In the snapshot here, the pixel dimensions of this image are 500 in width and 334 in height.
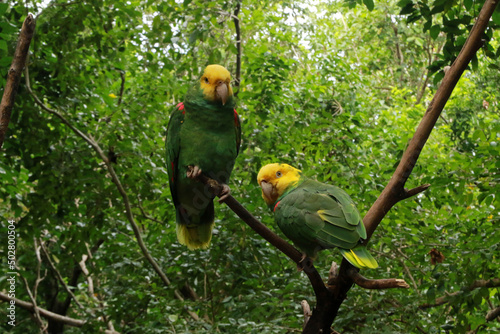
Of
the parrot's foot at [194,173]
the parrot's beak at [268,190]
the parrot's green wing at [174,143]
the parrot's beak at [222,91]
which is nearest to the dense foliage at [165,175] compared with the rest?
the parrot's beak at [268,190]

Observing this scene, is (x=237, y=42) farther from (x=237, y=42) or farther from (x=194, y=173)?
(x=194, y=173)

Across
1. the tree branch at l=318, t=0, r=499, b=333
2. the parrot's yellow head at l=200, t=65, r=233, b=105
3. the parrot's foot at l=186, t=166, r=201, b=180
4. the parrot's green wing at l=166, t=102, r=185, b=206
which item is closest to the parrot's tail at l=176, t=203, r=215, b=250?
the parrot's green wing at l=166, t=102, r=185, b=206

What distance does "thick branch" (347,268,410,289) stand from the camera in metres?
1.40

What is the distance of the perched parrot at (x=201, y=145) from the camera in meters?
2.06

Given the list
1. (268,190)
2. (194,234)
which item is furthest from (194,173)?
(194,234)

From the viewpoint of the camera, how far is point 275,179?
217cm

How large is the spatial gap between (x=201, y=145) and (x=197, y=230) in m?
0.55

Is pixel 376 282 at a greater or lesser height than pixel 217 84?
lesser

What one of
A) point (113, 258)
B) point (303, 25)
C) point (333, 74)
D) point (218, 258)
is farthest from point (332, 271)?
point (303, 25)

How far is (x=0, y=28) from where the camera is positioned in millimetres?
2588

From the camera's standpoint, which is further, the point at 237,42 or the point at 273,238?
the point at 237,42

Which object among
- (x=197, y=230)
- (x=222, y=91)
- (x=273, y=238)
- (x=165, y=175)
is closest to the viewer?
(x=273, y=238)

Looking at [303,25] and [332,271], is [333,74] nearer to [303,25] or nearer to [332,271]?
[303,25]

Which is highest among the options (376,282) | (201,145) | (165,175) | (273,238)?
(201,145)
